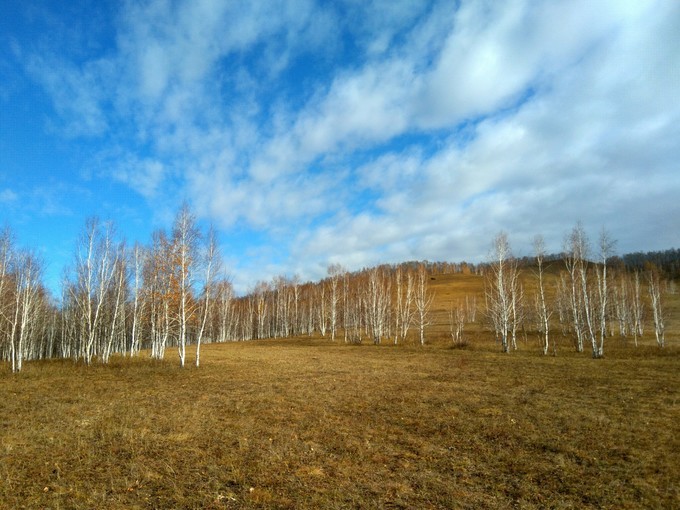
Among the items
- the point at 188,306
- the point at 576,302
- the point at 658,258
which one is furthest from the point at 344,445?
the point at 658,258

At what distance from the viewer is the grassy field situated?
6.70 m

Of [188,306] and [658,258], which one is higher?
[658,258]

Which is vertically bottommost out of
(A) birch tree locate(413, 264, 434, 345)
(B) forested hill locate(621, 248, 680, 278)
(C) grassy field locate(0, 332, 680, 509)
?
(C) grassy field locate(0, 332, 680, 509)

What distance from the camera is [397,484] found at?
7117 mm

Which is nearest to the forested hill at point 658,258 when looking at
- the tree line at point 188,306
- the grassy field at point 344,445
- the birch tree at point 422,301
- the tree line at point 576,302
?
the tree line at point 188,306

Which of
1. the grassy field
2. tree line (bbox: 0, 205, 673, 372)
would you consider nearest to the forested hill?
tree line (bbox: 0, 205, 673, 372)

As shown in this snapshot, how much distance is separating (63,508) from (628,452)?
39.3 ft

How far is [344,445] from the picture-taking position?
9.35 metres

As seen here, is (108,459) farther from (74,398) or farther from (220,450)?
(74,398)

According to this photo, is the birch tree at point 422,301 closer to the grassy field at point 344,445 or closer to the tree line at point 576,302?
the tree line at point 576,302

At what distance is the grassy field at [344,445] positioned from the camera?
6.70m

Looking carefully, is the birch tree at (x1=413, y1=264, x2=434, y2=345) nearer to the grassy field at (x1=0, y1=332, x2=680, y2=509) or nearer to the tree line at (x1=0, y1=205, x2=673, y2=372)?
the tree line at (x1=0, y1=205, x2=673, y2=372)

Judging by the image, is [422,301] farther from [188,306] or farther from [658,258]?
[658,258]

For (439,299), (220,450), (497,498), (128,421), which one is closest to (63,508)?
(220,450)
